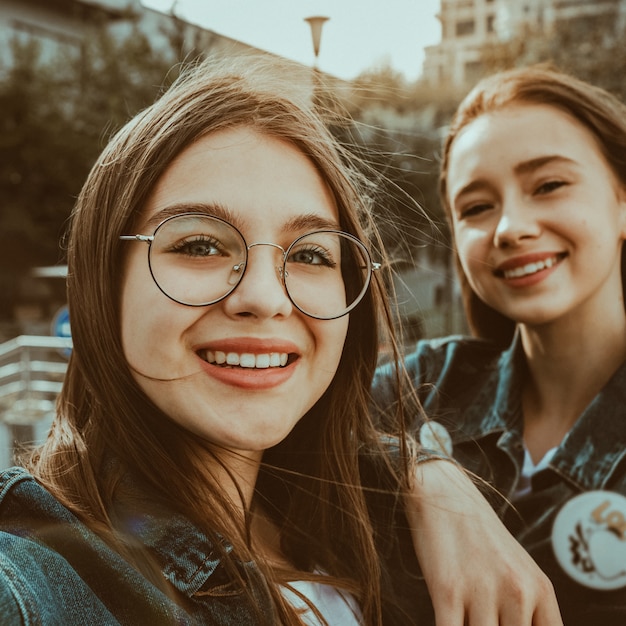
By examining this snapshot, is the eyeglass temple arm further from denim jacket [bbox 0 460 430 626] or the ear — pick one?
the ear

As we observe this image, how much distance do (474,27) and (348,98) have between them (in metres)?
0.26

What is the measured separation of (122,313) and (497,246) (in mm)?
530

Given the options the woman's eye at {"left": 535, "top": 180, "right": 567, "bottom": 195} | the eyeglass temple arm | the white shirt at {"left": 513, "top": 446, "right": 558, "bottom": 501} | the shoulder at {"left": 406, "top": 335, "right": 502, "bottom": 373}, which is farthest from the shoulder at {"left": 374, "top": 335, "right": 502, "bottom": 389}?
the eyeglass temple arm

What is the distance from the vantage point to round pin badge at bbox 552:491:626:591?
3.32ft

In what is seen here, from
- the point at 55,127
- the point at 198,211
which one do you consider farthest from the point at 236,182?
the point at 55,127

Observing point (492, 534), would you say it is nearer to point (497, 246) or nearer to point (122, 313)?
point (497, 246)

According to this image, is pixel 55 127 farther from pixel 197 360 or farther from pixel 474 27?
pixel 197 360

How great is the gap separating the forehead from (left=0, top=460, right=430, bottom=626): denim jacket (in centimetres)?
33

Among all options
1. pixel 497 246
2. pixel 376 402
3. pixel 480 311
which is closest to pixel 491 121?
pixel 497 246

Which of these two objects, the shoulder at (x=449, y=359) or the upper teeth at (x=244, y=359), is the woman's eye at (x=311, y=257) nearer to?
the upper teeth at (x=244, y=359)

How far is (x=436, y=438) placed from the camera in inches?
45.4

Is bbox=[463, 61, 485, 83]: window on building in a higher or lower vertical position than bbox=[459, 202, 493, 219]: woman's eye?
higher

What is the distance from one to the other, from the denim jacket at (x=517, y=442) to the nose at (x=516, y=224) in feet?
0.65

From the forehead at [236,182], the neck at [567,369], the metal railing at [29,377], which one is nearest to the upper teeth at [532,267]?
the neck at [567,369]
